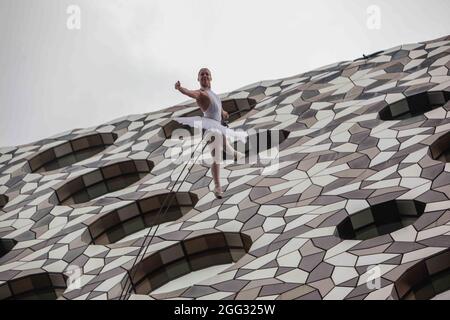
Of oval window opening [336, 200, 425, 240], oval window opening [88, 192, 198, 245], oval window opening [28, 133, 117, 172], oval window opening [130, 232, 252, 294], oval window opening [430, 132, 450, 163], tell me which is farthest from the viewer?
oval window opening [28, 133, 117, 172]

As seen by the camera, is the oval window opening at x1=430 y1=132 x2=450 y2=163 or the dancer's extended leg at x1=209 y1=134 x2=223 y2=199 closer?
the dancer's extended leg at x1=209 y1=134 x2=223 y2=199

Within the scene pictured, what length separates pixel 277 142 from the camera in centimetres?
1196

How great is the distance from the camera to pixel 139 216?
1128 centimetres

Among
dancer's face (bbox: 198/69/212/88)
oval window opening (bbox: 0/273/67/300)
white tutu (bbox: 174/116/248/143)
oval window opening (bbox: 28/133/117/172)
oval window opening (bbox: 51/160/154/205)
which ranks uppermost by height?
dancer's face (bbox: 198/69/212/88)

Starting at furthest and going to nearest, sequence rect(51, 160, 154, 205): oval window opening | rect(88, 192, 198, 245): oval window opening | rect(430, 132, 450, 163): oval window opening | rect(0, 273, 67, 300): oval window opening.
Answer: rect(51, 160, 154, 205): oval window opening < rect(88, 192, 198, 245): oval window opening < rect(0, 273, 67, 300): oval window opening < rect(430, 132, 450, 163): oval window opening

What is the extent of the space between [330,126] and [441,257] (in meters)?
4.55

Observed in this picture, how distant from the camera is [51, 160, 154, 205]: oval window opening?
504 inches

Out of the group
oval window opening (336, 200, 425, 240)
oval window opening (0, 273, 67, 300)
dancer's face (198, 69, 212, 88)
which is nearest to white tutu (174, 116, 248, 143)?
dancer's face (198, 69, 212, 88)

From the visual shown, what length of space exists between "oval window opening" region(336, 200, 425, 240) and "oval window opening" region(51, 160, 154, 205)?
489 cm

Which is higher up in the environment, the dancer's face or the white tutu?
the dancer's face

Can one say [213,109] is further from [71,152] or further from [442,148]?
[71,152]

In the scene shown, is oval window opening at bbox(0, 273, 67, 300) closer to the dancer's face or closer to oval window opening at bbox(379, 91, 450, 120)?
the dancer's face
